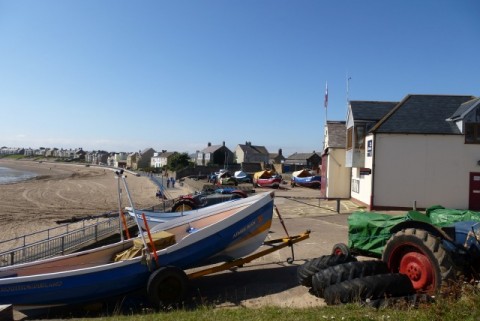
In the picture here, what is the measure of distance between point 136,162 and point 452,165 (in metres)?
131

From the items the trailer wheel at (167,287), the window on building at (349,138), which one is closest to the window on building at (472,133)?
the window on building at (349,138)

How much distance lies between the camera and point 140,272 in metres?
8.57

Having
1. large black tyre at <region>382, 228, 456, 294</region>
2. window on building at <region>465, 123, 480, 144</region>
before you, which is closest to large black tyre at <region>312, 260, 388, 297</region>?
large black tyre at <region>382, 228, 456, 294</region>

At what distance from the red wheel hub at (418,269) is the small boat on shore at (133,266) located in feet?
13.3

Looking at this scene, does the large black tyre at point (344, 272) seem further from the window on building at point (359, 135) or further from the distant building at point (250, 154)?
the distant building at point (250, 154)

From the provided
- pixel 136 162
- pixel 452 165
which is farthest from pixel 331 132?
pixel 136 162

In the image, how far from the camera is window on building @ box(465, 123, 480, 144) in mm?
20267

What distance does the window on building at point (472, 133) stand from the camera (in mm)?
20267

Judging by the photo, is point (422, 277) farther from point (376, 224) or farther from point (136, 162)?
point (136, 162)

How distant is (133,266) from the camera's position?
855 cm

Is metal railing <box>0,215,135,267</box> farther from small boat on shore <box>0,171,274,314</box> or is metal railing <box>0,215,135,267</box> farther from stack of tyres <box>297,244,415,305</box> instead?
stack of tyres <box>297,244,415,305</box>

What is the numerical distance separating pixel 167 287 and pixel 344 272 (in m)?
3.78

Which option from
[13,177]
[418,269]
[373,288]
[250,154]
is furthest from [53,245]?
[250,154]

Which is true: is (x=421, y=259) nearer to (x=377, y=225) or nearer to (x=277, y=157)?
(x=377, y=225)
